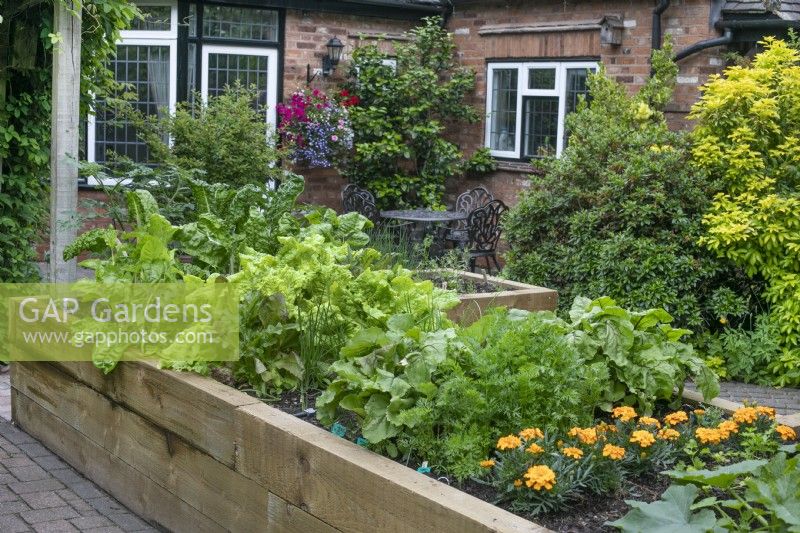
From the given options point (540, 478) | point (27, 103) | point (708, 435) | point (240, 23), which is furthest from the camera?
point (240, 23)

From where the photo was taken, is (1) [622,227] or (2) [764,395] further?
(1) [622,227]

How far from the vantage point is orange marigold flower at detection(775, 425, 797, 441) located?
3.67 m

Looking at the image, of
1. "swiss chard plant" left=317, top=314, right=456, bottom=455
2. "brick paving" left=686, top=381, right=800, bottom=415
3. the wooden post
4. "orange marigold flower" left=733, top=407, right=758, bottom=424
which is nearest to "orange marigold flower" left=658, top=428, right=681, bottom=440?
"orange marigold flower" left=733, top=407, right=758, bottom=424

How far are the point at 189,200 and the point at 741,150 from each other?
3957mm

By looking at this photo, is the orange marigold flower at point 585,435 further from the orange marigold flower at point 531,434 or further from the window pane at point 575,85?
the window pane at point 575,85

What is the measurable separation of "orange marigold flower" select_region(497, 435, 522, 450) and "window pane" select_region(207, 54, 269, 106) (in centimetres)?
988

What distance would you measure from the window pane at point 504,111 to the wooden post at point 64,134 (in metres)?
7.53

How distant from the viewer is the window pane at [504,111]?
1354cm

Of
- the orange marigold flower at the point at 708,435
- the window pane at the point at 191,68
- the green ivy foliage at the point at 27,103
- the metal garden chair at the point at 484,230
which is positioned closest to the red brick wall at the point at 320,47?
the window pane at the point at 191,68

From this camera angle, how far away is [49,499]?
16.0 feet

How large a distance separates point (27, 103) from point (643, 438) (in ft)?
17.1

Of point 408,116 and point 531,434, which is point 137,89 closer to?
point 408,116

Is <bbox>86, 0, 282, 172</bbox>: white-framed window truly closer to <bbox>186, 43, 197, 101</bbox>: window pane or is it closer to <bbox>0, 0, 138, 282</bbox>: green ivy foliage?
<bbox>186, 43, 197, 101</bbox>: window pane

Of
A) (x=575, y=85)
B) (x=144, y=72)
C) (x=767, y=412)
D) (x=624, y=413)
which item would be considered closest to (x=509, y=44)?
(x=575, y=85)
